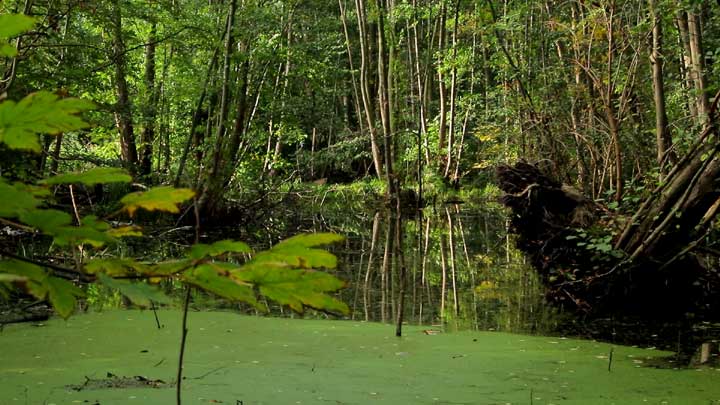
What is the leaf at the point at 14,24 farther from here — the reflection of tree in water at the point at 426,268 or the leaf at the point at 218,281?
the reflection of tree in water at the point at 426,268

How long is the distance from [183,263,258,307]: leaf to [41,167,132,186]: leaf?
0.42 feet

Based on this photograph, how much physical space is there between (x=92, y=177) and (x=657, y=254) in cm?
608

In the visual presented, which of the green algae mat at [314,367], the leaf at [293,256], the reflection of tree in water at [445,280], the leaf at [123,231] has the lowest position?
the green algae mat at [314,367]

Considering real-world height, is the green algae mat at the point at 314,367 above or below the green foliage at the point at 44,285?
below

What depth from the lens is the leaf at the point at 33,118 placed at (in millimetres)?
793

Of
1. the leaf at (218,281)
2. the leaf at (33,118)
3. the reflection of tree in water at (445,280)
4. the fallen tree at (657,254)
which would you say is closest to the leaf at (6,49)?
the leaf at (33,118)

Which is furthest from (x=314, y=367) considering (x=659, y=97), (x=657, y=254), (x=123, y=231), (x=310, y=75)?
(x=310, y=75)

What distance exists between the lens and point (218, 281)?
2.84 feet

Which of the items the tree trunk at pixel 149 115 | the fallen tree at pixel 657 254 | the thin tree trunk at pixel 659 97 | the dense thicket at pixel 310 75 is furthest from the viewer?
the tree trunk at pixel 149 115

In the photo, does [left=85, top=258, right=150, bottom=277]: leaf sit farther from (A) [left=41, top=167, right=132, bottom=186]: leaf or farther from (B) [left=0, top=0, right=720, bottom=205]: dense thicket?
(B) [left=0, top=0, right=720, bottom=205]: dense thicket

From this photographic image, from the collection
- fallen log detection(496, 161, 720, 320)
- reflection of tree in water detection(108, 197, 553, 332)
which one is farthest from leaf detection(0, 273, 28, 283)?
fallen log detection(496, 161, 720, 320)

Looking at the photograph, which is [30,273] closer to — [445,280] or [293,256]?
[293,256]

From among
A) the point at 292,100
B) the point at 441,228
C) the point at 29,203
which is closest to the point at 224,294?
the point at 29,203

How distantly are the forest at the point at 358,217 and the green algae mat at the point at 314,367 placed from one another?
33 millimetres
